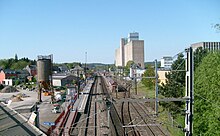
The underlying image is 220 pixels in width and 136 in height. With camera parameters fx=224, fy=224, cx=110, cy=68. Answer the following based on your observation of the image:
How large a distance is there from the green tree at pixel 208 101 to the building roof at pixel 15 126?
18.4ft

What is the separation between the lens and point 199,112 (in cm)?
951

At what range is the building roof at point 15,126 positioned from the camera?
734cm

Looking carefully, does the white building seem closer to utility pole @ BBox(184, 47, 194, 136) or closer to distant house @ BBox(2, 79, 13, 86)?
utility pole @ BBox(184, 47, 194, 136)

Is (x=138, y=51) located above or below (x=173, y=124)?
above

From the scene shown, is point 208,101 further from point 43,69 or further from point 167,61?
point 167,61

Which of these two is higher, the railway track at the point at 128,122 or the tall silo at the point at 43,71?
the tall silo at the point at 43,71

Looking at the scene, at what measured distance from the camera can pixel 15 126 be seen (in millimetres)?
8461

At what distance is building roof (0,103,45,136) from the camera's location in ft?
24.1

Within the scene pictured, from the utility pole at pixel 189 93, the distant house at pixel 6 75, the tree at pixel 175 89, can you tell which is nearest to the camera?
the utility pole at pixel 189 93

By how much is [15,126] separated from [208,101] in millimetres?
7233

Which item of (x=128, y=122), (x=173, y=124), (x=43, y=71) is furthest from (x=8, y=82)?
(x=173, y=124)

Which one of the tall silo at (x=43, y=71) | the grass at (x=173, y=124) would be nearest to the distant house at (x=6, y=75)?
the tall silo at (x=43, y=71)

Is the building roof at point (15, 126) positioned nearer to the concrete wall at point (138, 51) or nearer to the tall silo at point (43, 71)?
the tall silo at point (43, 71)

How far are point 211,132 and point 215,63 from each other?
10.9ft
